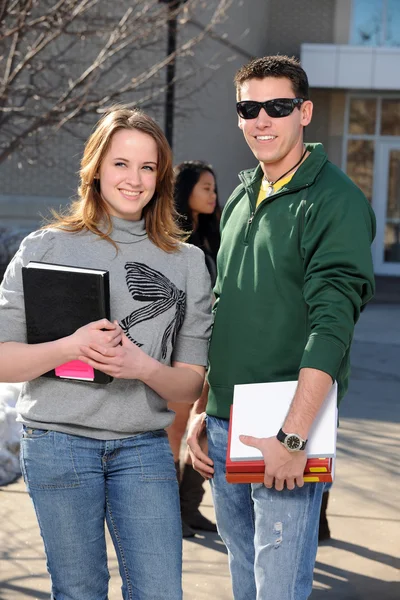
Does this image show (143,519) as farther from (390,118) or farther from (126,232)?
(390,118)

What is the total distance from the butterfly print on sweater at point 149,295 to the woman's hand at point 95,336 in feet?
0.55

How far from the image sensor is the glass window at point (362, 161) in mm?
20938

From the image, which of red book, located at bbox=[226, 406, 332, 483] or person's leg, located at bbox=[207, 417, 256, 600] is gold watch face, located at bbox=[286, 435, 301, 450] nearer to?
red book, located at bbox=[226, 406, 332, 483]

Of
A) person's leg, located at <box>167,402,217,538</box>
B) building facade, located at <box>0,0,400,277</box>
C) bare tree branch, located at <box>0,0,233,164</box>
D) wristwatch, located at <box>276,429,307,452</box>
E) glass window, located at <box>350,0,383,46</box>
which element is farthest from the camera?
glass window, located at <box>350,0,383,46</box>

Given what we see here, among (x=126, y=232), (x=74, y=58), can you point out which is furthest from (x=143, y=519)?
(x=74, y=58)

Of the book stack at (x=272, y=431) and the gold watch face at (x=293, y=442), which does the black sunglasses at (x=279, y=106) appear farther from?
the gold watch face at (x=293, y=442)

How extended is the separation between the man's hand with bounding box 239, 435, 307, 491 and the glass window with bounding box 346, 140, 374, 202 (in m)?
18.9

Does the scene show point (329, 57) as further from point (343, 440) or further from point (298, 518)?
point (298, 518)

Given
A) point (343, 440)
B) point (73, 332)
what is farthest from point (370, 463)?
point (73, 332)

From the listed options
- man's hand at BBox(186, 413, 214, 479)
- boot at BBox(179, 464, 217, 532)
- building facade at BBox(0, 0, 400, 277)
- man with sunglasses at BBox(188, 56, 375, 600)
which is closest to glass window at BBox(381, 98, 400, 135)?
building facade at BBox(0, 0, 400, 277)

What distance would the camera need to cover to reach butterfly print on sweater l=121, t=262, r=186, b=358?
2.62 meters

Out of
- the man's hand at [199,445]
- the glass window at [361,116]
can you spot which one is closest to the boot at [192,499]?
the man's hand at [199,445]

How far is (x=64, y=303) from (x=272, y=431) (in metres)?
0.64

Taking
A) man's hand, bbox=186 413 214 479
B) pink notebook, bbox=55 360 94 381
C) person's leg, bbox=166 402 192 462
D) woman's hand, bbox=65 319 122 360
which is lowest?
person's leg, bbox=166 402 192 462
